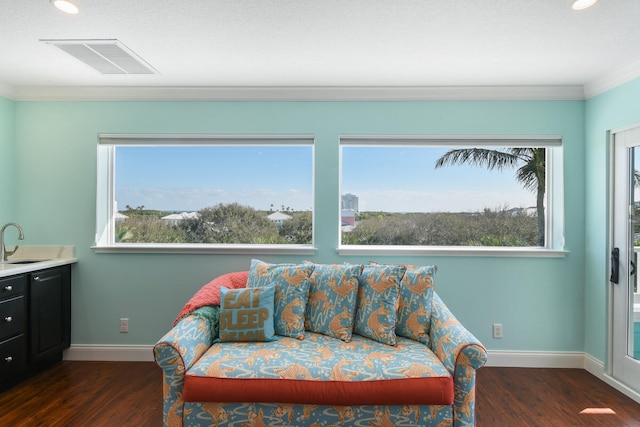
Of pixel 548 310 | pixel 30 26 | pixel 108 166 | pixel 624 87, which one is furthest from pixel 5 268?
pixel 624 87

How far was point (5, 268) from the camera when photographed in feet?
9.52

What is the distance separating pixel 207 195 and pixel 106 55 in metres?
1.41

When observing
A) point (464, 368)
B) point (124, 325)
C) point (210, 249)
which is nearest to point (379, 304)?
point (464, 368)

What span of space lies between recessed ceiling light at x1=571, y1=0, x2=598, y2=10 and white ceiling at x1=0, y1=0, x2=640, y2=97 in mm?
42

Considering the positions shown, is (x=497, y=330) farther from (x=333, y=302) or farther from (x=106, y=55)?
(x=106, y=55)

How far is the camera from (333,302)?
2.66 meters

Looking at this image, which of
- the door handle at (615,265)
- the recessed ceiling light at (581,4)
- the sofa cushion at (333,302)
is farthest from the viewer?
the door handle at (615,265)

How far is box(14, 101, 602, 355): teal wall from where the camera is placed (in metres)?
3.40

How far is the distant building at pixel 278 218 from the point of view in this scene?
12.0 feet

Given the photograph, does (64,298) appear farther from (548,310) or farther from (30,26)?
(548,310)

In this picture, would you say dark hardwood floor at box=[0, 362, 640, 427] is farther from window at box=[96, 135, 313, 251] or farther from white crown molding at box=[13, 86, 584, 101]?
white crown molding at box=[13, 86, 584, 101]

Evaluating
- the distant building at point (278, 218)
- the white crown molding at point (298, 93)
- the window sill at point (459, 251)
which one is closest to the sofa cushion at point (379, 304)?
the window sill at point (459, 251)

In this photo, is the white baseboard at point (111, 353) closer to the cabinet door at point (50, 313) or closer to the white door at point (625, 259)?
the cabinet door at point (50, 313)

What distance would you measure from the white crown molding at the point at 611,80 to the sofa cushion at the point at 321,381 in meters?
2.55
